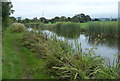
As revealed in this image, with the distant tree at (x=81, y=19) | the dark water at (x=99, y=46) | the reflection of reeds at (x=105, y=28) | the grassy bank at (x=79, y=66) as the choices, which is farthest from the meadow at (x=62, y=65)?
the distant tree at (x=81, y=19)

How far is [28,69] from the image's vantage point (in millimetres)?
4363

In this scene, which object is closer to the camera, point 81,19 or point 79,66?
point 79,66

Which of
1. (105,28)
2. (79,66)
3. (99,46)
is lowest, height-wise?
(99,46)

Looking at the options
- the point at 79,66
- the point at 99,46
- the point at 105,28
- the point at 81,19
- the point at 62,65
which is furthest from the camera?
the point at 81,19


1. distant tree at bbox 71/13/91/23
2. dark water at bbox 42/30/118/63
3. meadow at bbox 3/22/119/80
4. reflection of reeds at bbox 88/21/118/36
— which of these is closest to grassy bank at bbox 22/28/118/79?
meadow at bbox 3/22/119/80

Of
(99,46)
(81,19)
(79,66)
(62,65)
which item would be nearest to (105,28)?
(99,46)

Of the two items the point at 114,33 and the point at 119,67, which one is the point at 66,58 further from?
the point at 114,33

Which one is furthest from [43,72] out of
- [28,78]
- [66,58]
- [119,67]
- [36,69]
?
[119,67]

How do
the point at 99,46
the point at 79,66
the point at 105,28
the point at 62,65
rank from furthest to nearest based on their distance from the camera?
the point at 105,28, the point at 99,46, the point at 62,65, the point at 79,66

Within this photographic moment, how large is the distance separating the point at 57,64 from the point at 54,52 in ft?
1.50

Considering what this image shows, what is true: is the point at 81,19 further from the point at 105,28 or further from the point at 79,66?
the point at 79,66

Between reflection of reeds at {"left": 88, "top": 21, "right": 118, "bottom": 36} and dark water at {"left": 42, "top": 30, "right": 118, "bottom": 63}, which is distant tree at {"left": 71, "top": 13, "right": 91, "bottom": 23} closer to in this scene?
reflection of reeds at {"left": 88, "top": 21, "right": 118, "bottom": 36}

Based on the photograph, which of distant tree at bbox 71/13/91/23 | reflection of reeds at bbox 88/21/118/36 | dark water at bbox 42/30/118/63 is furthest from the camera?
distant tree at bbox 71/13/91/23

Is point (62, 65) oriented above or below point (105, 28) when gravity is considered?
below
